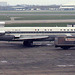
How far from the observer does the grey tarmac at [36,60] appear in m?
39.6

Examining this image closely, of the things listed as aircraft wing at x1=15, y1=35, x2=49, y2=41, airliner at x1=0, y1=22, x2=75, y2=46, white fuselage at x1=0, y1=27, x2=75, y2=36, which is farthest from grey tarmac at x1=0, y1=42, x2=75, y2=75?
white fuselage at x1=0, y1=27, x2=75, y2=36

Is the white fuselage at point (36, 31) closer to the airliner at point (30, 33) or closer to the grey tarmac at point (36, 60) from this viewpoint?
the airliner at point (30, 33)

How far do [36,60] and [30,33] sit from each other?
48.5ft

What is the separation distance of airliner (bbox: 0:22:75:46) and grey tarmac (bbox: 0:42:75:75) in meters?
1.50

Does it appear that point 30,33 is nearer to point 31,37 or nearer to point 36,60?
point 31,37

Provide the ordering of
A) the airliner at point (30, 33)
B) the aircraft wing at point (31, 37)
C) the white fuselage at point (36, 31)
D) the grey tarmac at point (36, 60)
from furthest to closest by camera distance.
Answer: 1. the white fuselage at point (36, 31)
2. the airliner at point (30, 33)
3. the aircraft wing at point (31, 37)
4. the grey tarmac at point (36, 60)

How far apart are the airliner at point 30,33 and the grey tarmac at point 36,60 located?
150 centimetres

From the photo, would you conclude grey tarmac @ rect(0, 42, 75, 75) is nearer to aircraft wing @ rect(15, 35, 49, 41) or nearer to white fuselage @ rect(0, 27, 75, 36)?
aircraft wing @ rect(15, 35, 49, 41)

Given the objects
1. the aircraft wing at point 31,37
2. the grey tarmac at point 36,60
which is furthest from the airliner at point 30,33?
the grey tarmac at point 36,60

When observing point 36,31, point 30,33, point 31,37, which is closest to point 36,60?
point 31,37

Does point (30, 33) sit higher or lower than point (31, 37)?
higher

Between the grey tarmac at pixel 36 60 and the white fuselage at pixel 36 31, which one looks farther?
the white fuselage at pixel 36 31

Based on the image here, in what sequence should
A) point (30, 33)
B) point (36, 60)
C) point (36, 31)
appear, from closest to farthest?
1. point (36, 60)
2. point (30, 33)
3. point (36, 31)

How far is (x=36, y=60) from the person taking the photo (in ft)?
153
